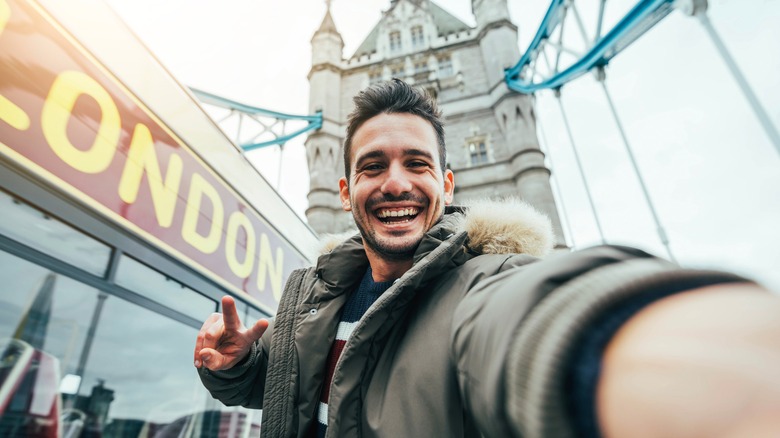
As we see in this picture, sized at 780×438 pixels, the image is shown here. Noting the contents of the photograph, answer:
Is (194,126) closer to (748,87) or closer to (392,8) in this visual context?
(748,87)

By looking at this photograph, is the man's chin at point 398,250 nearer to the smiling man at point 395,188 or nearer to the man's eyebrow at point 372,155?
the smiling man at point 395,188

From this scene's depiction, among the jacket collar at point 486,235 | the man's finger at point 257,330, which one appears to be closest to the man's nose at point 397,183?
the jacket collar at point 486,235

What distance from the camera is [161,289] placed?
7.21 feet

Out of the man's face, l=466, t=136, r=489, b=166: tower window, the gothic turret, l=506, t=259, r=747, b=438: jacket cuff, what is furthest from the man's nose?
l=466, t=136, r=489, b=166: tower window

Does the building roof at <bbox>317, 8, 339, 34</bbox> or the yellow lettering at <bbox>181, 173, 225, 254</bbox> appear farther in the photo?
the building roof at <bbox>317, 8, 339, 34</bbox>

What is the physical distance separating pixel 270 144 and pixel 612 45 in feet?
33.4

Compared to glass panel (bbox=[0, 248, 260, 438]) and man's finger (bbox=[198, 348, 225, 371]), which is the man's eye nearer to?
man's finger (bbox=[198, 348, 225, 371])

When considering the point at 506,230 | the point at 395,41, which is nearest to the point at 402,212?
the point at 506,230

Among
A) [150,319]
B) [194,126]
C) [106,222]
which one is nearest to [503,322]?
[106,222]

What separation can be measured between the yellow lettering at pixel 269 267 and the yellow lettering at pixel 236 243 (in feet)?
0.44

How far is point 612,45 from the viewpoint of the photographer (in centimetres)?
A: 651

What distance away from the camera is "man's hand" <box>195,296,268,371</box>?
1098 millimetres

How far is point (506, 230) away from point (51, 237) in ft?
6.88

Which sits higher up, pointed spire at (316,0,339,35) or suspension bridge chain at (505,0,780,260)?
pointed spire at (316,0,339,35)
